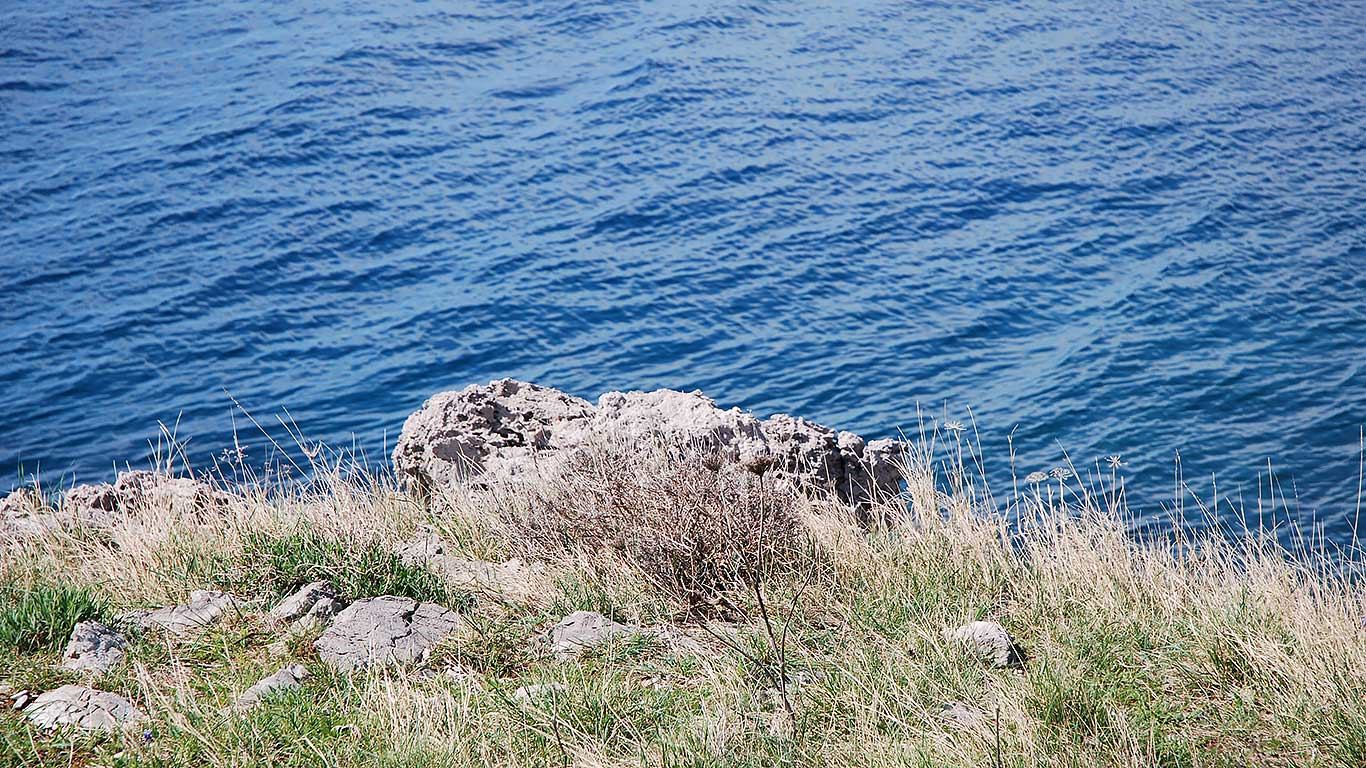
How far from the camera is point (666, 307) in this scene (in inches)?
711

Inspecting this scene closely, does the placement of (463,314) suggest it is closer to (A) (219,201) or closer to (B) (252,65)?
(A) (219,201)

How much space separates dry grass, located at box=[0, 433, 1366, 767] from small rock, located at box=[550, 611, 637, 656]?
4.3 inches

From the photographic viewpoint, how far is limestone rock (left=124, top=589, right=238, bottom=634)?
5488mm

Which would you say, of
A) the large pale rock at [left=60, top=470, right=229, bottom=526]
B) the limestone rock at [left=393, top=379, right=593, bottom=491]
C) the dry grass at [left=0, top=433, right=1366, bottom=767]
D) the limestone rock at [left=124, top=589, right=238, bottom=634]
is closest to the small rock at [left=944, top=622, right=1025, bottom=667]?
the dry grass at [left=0, top=433, right=1366, bottom=767]

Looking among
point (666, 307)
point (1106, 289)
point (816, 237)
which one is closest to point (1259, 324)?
point (1106, 289)

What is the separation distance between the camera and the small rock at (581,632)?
531 cm

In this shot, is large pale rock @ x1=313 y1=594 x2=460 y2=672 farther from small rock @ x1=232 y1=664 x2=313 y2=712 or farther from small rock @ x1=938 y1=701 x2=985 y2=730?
small rock @ x1=938 y1=701 x2=985 y2=730

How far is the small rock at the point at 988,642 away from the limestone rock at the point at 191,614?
11.9 feet

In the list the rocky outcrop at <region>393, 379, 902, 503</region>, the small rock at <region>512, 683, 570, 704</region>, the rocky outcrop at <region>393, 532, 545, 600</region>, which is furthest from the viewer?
the rocky outcrop at <region>393, 379, 902, 503</region>

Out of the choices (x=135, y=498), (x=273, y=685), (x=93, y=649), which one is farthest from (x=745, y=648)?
(x=135, y=498)

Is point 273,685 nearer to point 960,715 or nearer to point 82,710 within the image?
point 82,710

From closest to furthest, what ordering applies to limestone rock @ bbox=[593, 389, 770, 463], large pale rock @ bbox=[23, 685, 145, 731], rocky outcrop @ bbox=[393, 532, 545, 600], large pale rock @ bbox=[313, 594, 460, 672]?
large pale rock @ bbox=[23, 685, 145, 731] < large pale rock @ bbox=[313, 594, 460, 672] < rocky outcrop @ bbox=[393, 532, 545, 600] < limestone rock @ bbox=[593, 389, 770, 463]

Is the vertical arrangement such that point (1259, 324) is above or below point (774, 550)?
below

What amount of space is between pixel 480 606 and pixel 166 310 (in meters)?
15.1
